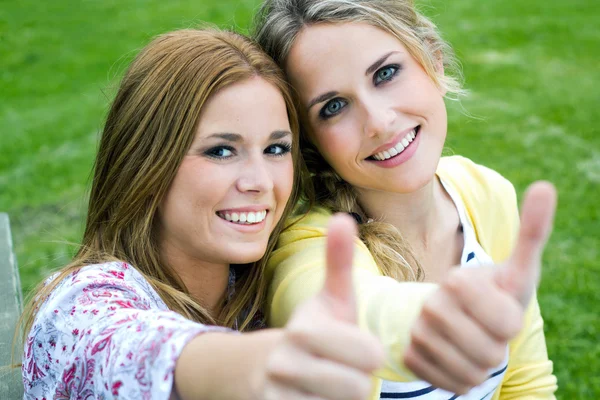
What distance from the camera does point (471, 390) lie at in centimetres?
247

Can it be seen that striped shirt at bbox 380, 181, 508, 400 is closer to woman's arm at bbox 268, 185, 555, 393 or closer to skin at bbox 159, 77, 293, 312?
skin at bbox 159, 77, 293, 312

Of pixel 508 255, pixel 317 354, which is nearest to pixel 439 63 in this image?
pixel 508 255

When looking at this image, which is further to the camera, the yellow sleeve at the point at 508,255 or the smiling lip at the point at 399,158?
the yellow sleeve at the point at 508,255

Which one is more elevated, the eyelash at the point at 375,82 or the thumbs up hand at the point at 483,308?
the thumbs up hand at the point at 483,308

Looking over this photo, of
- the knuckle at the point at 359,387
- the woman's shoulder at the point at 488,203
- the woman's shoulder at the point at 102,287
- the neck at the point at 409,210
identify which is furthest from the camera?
the woman's shoulder at the point at 488,203

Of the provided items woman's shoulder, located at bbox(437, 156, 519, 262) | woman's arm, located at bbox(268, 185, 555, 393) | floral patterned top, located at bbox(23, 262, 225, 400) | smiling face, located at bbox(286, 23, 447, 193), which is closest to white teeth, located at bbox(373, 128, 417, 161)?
smiling face, located at bbox(286, 23, 447, 193)

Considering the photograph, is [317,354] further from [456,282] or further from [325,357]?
[456,282]

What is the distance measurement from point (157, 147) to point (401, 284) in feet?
2.74

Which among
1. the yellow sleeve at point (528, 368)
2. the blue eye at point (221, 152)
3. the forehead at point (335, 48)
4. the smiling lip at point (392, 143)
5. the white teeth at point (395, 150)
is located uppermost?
the forehead at point (335, 48)

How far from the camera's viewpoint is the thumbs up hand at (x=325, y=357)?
3.74 ft

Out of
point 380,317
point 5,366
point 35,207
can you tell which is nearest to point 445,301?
point 380,317

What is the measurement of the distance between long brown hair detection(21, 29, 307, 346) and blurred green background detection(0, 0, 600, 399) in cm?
24

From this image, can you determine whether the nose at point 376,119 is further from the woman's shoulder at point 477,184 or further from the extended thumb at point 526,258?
the extended thumb at point 526,258

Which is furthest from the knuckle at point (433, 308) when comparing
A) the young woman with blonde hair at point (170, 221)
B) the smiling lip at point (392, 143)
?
the smiling lip at point (392, 143)
